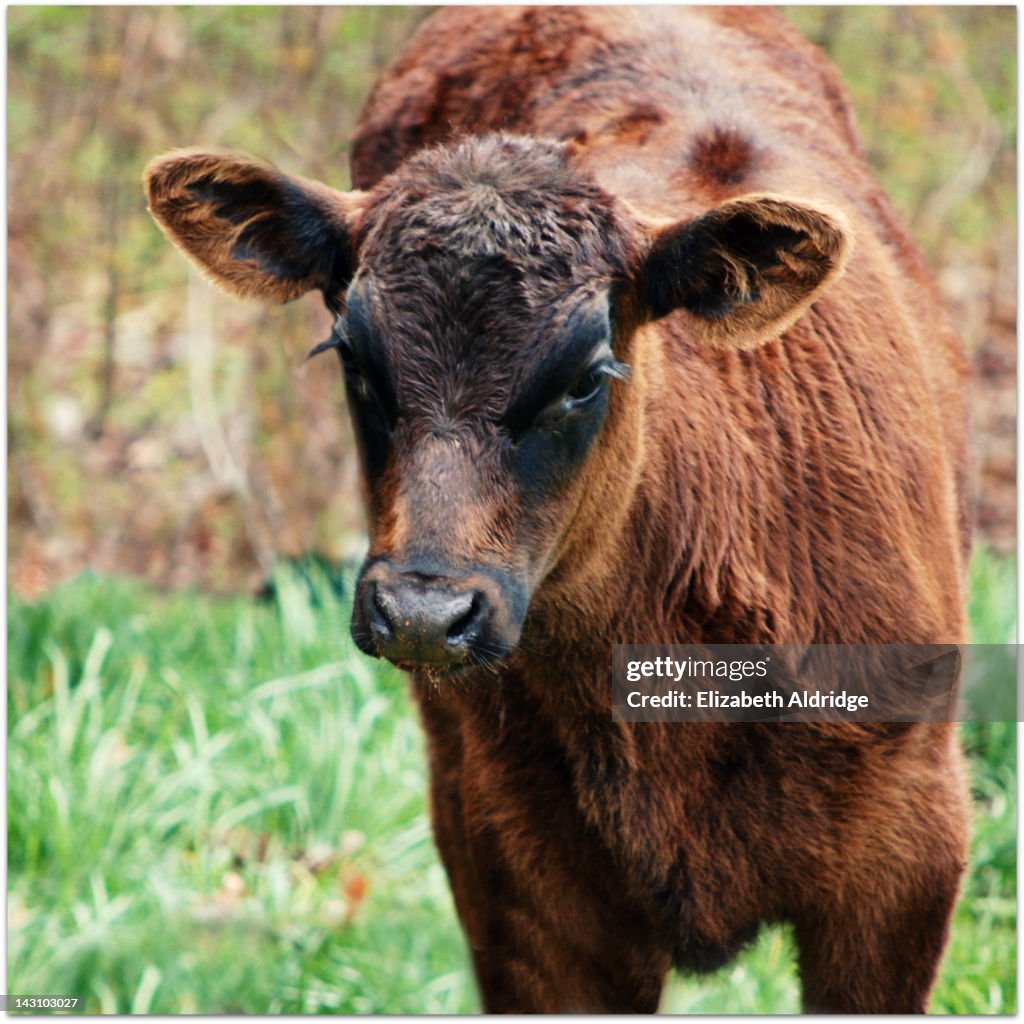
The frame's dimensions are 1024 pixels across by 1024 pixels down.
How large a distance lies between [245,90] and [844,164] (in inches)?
203

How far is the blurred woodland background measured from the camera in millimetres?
8859

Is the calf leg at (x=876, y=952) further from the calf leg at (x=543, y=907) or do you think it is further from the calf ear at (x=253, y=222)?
the calf ear at (x=253, y=222)

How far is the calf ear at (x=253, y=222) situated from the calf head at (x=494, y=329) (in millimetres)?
10

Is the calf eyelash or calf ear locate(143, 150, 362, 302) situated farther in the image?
calf ear locate(143, 150, 362, 302)

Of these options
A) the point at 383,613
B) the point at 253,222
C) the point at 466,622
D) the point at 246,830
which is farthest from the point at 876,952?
the point at 246,830

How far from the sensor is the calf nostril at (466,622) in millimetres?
3080

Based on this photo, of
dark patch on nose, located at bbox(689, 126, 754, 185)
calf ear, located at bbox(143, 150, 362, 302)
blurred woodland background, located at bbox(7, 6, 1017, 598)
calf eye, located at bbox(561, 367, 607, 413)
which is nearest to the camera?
Result: calf eye, located at bbox(561, 367, 607, 413)

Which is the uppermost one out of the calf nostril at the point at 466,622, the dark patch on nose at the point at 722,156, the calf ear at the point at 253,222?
the dark patch on nose at the point at 722,156

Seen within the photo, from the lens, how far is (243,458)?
31.7ft

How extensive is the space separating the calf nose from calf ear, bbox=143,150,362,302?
3.44 ft

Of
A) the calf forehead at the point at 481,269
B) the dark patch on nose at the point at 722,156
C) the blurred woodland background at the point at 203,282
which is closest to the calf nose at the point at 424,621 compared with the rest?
the calf forehead at the point at 481,269

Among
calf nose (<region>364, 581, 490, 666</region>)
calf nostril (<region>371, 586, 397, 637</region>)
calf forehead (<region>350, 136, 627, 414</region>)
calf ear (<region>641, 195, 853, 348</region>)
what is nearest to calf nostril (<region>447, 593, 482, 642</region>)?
calf nose (<region>364, 581, 490, 666</region>)

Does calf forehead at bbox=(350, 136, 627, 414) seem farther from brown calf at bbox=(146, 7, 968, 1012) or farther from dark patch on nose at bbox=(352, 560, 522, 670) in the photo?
dark patch on nose at bbox=(352, 560, 522, 670)

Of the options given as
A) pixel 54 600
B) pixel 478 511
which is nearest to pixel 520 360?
pixel 478 511
